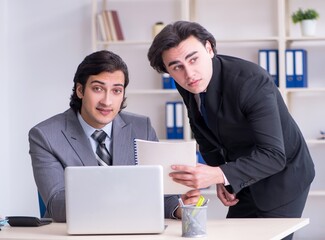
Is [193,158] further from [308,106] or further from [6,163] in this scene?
[6,163]

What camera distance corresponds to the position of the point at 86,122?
3.01 metres

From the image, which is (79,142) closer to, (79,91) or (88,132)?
(88,132)

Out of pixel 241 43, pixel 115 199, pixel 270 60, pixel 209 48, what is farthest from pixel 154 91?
pixel 115 199

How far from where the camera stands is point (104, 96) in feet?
9.69

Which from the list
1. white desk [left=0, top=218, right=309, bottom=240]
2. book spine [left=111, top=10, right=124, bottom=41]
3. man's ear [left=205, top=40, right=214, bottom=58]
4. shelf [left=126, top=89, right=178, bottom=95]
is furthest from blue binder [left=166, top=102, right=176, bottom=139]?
white desk [left=0, top=218, right=309, bottom=240]

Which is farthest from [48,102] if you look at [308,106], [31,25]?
[308,106]

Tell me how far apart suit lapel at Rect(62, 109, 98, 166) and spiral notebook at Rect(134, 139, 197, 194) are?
444 mm

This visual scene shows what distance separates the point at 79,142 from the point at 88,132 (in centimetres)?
9

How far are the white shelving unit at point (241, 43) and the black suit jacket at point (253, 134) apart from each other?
2635 mm

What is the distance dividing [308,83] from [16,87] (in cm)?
240

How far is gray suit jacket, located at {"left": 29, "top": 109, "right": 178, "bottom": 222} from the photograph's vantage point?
279 centimetres

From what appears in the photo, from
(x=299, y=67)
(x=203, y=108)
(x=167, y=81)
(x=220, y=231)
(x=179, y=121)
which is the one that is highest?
(x=203, y=108)

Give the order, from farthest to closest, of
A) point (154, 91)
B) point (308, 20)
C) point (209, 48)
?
point (154, 91), point (308, 20), point (209, 48)

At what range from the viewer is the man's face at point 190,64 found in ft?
8.73
